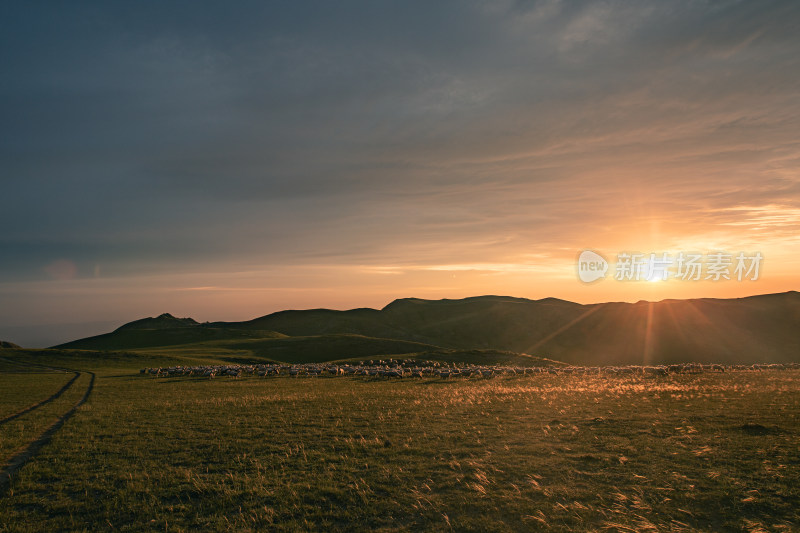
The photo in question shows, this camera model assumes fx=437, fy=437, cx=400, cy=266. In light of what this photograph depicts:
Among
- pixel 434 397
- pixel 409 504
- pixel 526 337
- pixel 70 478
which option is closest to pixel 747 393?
pixel 434 397

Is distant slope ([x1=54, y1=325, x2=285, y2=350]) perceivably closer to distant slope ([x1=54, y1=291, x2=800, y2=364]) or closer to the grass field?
distant slope ([x1=54, y1=291, x2=800, y2=364])

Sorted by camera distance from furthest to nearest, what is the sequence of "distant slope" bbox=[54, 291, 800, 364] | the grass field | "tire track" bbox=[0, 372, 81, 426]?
"distant slope" bbox=[54, 291, 800, 364]
"tire track" bbox=[0, 372, 81, 426]
the grass field

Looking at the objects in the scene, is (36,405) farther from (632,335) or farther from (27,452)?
(632,335)

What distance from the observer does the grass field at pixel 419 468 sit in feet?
37.0

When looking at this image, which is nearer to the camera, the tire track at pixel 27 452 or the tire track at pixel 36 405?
the tire track at pixel 27 452

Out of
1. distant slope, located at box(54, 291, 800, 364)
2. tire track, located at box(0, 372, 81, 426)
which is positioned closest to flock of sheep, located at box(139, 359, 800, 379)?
tire track, located at box(0, 372, 81, 426)

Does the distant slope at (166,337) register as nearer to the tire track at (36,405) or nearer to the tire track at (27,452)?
the tire track at (36,405)

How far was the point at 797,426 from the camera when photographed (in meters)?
20.3

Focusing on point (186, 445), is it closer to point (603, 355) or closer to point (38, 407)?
point (38, 407)

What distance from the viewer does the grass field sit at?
11.3 metres

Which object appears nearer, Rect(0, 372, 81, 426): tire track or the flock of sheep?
Rect(0, 372, 81, 426): tire track

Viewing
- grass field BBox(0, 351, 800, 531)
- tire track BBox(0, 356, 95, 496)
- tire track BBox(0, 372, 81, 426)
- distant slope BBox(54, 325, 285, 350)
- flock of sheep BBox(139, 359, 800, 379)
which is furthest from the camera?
distant slope BBox(54, 325, 285, 350)

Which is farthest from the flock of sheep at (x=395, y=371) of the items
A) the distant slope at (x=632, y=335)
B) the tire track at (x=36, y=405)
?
the distant slope at (x=632, y=335)

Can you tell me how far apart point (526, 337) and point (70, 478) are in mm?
180833
